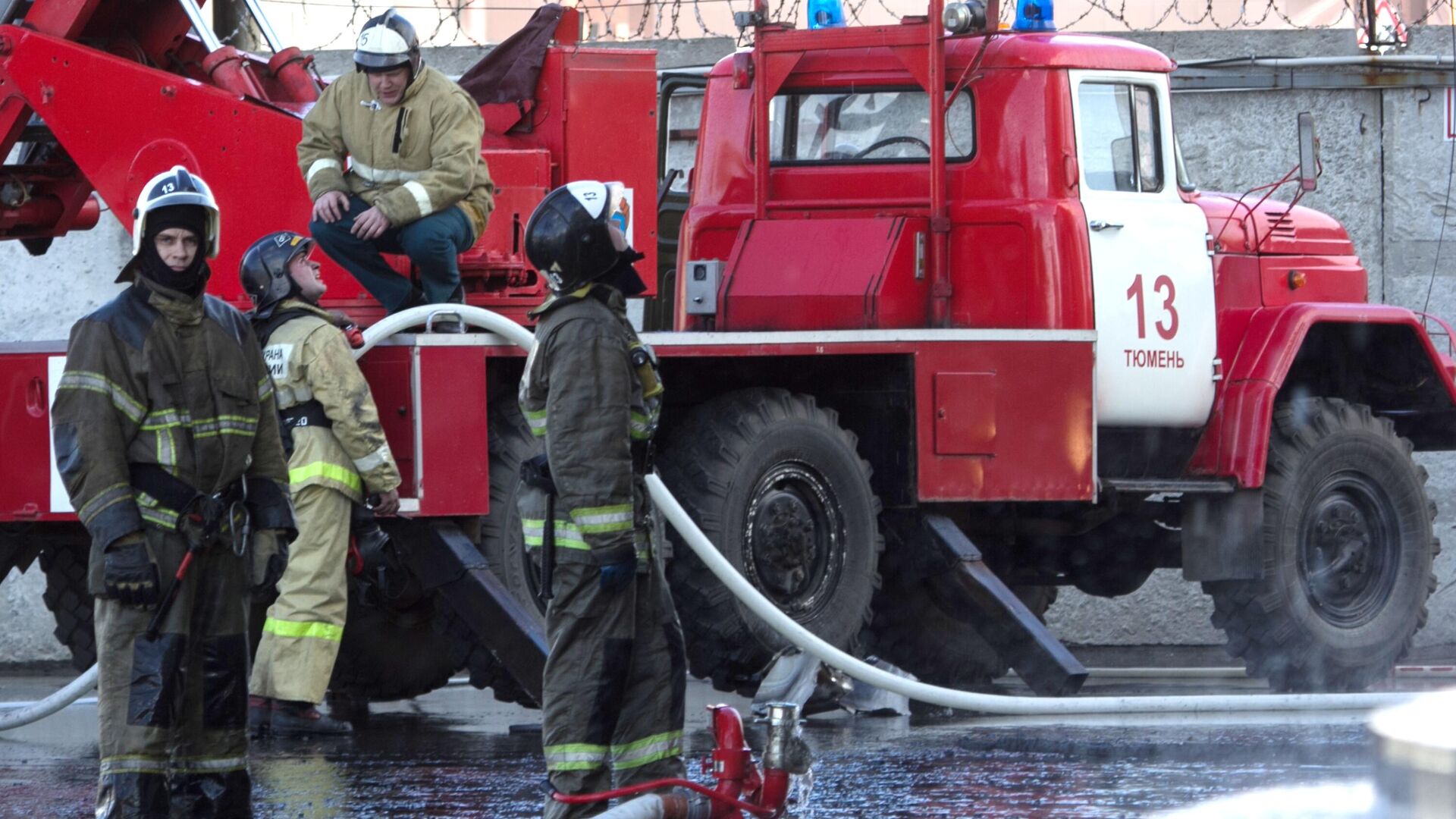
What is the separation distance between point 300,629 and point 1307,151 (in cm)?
444

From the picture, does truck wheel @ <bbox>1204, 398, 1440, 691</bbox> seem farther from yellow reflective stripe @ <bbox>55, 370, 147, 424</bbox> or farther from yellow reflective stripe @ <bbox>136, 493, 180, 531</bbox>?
yellow reflective stripe @ <bbox>55, 370, 147, 424</bbox>

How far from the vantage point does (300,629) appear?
7.21 meters

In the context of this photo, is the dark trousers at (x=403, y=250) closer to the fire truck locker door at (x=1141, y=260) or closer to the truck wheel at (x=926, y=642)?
the truck wheel at (x=926, y=642)

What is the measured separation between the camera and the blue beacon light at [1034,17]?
30.1ft

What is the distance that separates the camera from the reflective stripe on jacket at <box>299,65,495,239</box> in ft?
25.2

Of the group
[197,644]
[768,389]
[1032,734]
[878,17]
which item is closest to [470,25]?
[878,17]

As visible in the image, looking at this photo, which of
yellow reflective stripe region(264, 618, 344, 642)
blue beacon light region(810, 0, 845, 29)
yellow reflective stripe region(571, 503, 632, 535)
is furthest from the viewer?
blue beacon light region(810, 0, 845, 29)

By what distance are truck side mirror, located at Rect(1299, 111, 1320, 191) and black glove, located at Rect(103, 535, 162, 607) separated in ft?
17.0

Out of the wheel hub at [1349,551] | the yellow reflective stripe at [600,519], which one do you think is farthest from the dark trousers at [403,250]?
the wheel hub at [1349,551]

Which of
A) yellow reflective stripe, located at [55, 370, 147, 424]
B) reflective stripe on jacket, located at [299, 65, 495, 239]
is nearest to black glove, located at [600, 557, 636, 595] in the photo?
yellow reflective stripe, located at [55, 370, 147, 424]

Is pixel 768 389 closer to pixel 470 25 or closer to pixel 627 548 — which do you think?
pixel 627 548

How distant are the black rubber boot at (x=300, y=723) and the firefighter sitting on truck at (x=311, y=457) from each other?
1027 millimetres

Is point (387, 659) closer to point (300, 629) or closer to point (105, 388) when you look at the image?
point (300, 629)

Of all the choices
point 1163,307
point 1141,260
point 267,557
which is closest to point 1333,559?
point 1163,307
